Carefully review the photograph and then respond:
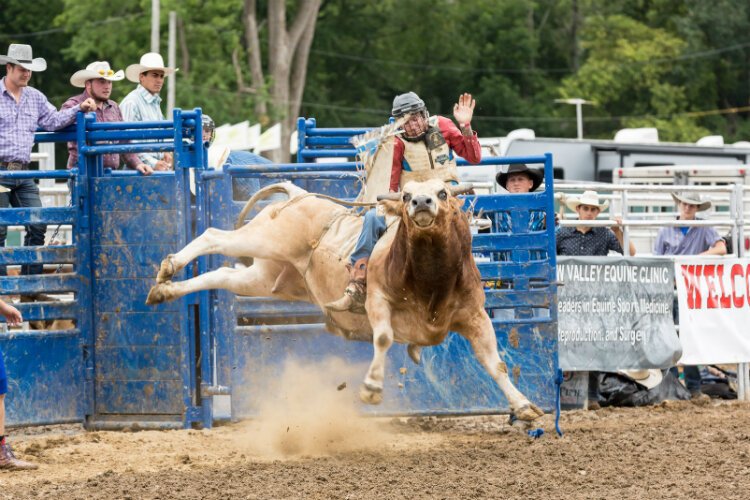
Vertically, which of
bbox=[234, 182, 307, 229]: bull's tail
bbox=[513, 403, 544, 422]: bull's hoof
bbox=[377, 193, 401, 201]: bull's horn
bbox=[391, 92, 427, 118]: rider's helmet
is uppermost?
bbox=[391, 92, 427, 118]: rider's helmet

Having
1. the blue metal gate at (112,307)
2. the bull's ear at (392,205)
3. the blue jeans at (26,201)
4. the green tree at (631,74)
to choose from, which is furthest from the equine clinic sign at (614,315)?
the green tree at (631,74)

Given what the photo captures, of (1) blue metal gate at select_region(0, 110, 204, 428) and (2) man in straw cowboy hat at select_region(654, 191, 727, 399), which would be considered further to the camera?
(2) man in straw cowboy hat at select_region(654, 191, 727, 399)

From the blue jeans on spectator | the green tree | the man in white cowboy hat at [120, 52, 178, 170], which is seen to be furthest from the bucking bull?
the green tree

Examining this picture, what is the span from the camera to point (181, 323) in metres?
9.39

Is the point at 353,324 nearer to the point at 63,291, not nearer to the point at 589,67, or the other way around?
the point at 63,291

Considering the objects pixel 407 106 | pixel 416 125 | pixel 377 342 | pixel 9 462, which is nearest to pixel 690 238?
pixel 416 125

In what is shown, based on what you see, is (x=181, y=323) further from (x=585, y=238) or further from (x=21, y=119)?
(x=585, y=238)

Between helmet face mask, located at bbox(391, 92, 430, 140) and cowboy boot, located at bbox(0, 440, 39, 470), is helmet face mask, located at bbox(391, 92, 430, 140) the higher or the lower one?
the higher one

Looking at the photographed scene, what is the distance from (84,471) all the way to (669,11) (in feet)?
146

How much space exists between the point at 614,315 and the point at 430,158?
3.39 meters

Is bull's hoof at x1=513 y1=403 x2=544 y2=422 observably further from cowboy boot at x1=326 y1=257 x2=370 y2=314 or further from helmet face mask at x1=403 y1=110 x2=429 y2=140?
helmet face mask at x1=403 y1=110 x2=429 y2=140

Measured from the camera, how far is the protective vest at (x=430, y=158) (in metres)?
8.30

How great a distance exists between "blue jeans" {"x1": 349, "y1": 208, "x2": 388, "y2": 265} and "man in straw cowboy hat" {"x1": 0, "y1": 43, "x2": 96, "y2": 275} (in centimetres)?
260

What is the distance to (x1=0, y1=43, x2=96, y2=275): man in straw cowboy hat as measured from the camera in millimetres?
9523
